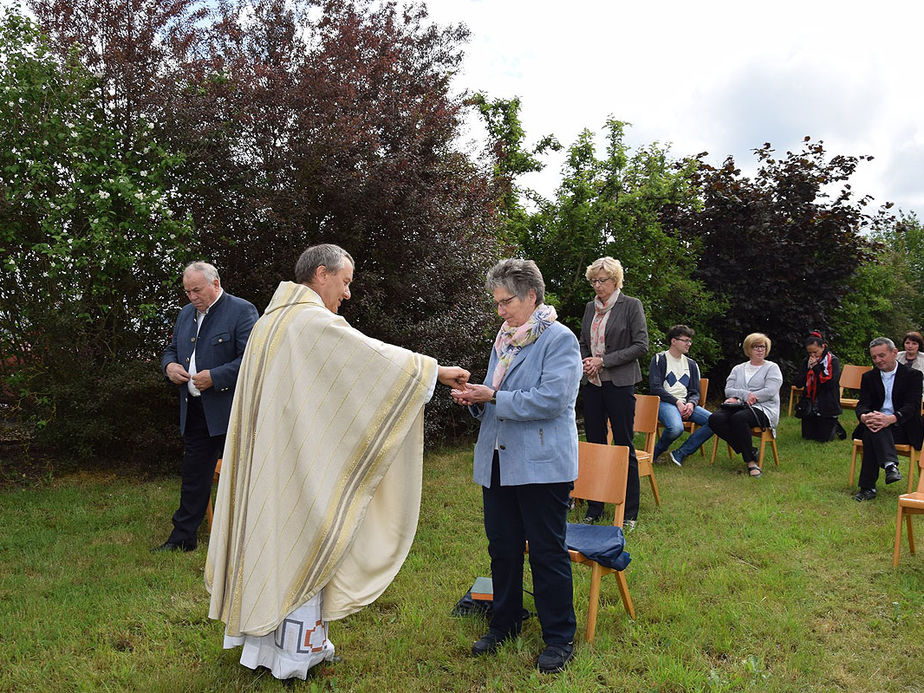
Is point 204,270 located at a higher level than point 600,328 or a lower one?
higher

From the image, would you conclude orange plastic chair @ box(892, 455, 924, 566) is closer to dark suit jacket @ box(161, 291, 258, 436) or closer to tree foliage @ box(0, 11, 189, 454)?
dark suit jacket @ box(161, 291, 258, 436)

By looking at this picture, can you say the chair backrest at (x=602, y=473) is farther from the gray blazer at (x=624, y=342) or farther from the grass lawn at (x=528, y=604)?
the gray blazer at (x=624, y=342)

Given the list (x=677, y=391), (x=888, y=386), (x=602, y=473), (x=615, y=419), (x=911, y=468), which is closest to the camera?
(x=602, y=473)

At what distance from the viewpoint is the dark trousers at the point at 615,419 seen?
5789mm

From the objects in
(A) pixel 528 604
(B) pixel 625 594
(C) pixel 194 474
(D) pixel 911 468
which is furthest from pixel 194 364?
(D) pixel 911 468

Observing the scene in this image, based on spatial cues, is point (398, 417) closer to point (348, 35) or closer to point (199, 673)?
point (199, 673)

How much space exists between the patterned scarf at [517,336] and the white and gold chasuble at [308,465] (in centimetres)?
38

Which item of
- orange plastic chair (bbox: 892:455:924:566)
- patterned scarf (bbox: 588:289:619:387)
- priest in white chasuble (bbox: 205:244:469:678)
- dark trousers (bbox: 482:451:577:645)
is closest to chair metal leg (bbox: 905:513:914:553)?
orange plastic chair (bbox: 892:455:924:566)

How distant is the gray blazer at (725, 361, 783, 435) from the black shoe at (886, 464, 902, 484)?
1501 millimetres

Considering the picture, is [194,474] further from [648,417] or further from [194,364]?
[648,417]

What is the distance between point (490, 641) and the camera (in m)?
3.71

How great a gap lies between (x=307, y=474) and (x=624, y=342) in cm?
328

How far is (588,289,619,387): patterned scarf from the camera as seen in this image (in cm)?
591

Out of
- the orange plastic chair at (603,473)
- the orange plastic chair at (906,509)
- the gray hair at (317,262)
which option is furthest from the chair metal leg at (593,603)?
the orange plastic chair at (906,509)
